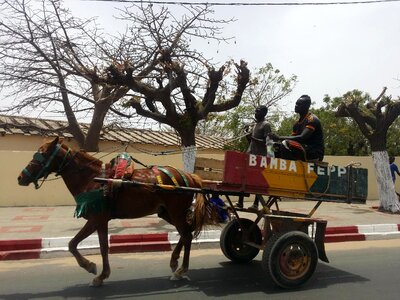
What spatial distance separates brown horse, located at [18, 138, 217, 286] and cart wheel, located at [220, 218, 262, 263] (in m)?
0.71

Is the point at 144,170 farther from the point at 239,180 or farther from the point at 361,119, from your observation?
the point at 361,119

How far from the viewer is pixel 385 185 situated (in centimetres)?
1320

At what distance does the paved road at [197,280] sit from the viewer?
17.1 ft

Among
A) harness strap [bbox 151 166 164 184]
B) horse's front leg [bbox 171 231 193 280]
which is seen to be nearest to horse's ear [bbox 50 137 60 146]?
harness strap [bbox 151 166 164 184]

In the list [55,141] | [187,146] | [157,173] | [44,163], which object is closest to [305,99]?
[157,173]

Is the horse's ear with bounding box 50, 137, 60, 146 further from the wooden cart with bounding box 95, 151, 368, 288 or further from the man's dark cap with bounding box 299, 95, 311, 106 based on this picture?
the man's dark cap with bounding box 299, 95, 311, 106

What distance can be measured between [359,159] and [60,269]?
525 inches

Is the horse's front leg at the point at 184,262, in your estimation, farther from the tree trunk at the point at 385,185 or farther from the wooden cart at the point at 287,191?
the tree trunk at the point at 385,185

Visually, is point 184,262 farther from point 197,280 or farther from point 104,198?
point 104,198

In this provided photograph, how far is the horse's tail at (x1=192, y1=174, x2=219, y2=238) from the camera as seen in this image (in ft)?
19.9

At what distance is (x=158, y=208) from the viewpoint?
601cm

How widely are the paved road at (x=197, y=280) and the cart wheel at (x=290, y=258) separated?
0.16m

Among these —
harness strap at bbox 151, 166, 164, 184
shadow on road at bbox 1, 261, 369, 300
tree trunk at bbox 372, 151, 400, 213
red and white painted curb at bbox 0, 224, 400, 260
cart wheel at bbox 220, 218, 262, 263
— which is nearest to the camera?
shadow on road at bbox 1, 261, 369, 300

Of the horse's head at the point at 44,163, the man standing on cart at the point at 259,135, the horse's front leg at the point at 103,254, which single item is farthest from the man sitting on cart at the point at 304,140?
the horse's head at the point at 44,163
